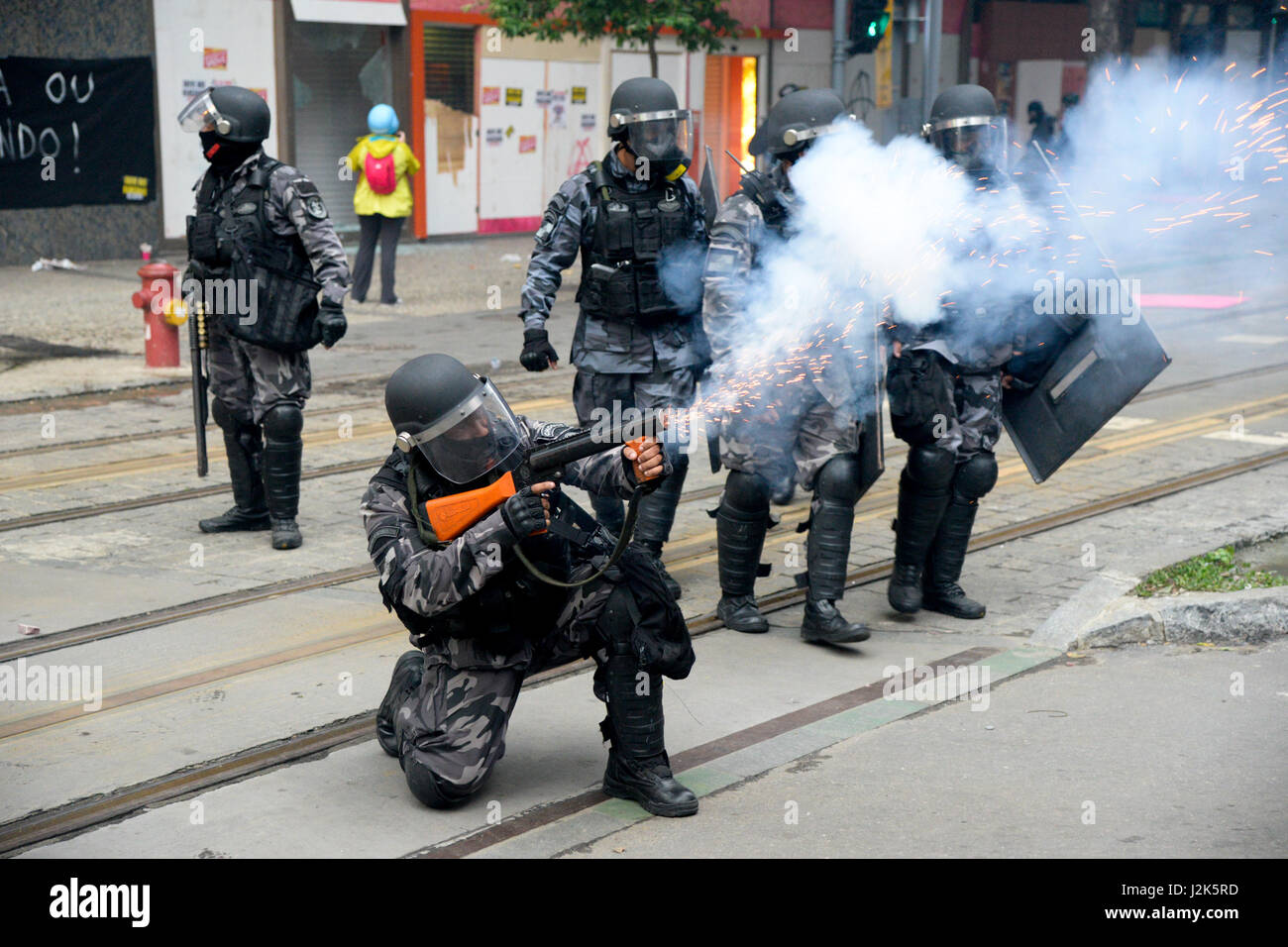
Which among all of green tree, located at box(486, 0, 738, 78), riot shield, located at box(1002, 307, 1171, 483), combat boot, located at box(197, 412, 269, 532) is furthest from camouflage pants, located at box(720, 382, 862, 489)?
green tree, located at box(486, 0, 738, 78)

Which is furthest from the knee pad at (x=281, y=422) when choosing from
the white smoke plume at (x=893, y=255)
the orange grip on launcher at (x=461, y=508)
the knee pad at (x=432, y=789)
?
the knee pad at (x=432, y=789)

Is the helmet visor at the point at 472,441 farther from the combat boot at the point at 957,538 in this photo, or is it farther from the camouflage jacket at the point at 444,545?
the combat boot at the point at 957,538

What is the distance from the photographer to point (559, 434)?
450cm

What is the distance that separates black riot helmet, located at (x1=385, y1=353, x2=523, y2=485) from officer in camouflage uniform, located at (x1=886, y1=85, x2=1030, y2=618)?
218 centimetres

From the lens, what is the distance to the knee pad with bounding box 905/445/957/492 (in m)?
5.98

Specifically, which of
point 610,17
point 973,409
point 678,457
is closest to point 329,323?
point 678,457

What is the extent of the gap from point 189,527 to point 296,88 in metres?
12.9

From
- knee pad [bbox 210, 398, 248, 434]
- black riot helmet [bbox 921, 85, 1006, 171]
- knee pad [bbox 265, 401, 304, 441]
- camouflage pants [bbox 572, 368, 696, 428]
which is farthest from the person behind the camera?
knee pad [bbox 210, 398, 248, 434]

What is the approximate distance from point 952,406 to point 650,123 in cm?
161

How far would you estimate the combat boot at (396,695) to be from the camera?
4527 millimetres

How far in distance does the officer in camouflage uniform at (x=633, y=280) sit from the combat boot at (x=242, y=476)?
160 cm

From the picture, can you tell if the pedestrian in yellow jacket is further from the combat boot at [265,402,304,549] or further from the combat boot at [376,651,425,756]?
the combat boot at [376,651,425,756]

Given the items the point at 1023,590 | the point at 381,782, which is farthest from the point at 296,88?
the point at 381,782
